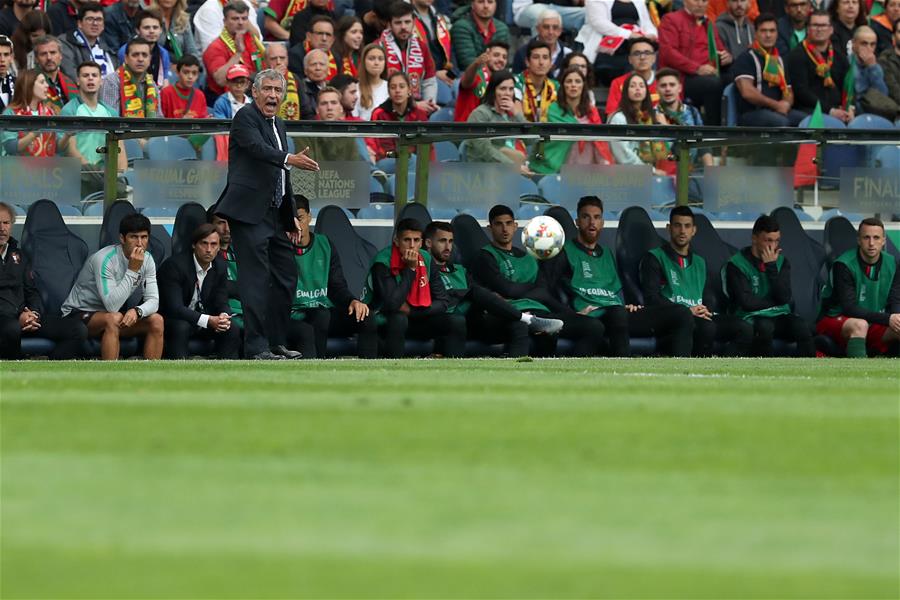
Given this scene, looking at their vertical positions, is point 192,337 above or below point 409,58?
below

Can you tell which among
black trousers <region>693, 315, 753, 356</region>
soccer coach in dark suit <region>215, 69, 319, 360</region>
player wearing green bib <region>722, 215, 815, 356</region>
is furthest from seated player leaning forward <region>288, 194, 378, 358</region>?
player wearing green bib <region>722, 215, 815, 356</region>

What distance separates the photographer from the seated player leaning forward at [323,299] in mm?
14570

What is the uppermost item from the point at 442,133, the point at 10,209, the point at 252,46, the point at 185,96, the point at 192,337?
the point at 252,46

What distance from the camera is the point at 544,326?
1509cm

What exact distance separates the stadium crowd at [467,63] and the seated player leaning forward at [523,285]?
683 mm

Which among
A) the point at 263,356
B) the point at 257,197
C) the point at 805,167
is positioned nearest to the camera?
the point at 257,197

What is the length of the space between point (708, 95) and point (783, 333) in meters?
4.14

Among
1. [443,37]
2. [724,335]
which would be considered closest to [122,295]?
[724,335]

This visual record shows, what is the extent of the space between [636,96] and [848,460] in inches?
472

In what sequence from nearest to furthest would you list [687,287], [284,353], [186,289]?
1. [284,353]
2. [186,289]
3. [687,287]

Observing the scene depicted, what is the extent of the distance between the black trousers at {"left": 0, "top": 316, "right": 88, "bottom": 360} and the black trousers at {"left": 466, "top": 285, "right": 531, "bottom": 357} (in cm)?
343

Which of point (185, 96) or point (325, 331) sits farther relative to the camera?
point (185, 96)

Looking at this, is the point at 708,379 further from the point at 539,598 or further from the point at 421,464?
the point at 539,598

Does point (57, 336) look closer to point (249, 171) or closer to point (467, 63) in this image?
point (249, 171)
